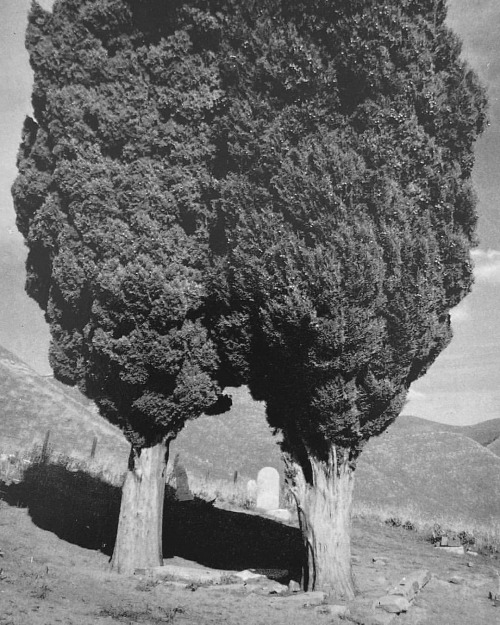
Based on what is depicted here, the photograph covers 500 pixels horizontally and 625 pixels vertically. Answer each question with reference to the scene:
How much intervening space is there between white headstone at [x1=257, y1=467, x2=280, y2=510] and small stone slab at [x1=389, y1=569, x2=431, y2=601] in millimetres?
10574

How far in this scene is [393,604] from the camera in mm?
8195

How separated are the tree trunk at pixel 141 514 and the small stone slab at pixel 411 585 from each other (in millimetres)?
5519

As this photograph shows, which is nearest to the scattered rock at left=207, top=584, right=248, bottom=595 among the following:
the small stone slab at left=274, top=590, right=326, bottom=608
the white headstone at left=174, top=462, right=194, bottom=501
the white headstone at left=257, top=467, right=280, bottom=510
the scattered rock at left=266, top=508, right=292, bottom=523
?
the small stone slab at left=274, top=590, right=326, bottom=608

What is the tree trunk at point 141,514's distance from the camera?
1014 centimetres

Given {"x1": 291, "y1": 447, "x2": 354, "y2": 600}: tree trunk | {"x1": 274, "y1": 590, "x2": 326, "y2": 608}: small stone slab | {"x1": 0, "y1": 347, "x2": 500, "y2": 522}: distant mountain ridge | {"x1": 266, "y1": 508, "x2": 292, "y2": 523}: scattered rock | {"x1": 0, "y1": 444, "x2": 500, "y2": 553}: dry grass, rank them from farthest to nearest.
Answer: {"x1": 0, "y1": 347, "x2": 500, "y2": 522}: distant mountain ridge
{"x1": 266, "y1": 508, "x2": 292, "y2": 523}: scattered rock
{"x1": 0, "y1": 444, "x2": 500, "y2": 553}: dry grass
{"x1": 291, "y1": 447, "x2": 354, "y2": 600}: tree trunk
{"x1": 274, "y1": 590, "x2": 326, "y2": 608}: small stone slab

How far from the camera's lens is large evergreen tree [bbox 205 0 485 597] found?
899 cm

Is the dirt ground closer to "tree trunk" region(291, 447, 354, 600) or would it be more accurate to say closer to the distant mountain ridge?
"tree trunk" region(291, 447, 354, 600)

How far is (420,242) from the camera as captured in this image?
9641 millimetres

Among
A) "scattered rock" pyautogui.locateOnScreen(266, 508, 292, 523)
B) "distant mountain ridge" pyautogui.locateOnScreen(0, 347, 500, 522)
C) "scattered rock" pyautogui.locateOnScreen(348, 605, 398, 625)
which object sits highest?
"distant mountain ridge" pyautogui.locateOnScreen(0, 347, 500, 522)

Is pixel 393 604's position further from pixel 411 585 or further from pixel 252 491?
pixel 252 491

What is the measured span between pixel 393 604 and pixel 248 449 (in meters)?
41.6

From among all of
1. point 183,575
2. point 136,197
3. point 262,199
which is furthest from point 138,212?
point 183,575

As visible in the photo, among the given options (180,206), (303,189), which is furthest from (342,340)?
(180,206)

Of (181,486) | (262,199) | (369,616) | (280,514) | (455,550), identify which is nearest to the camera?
(369,616)
